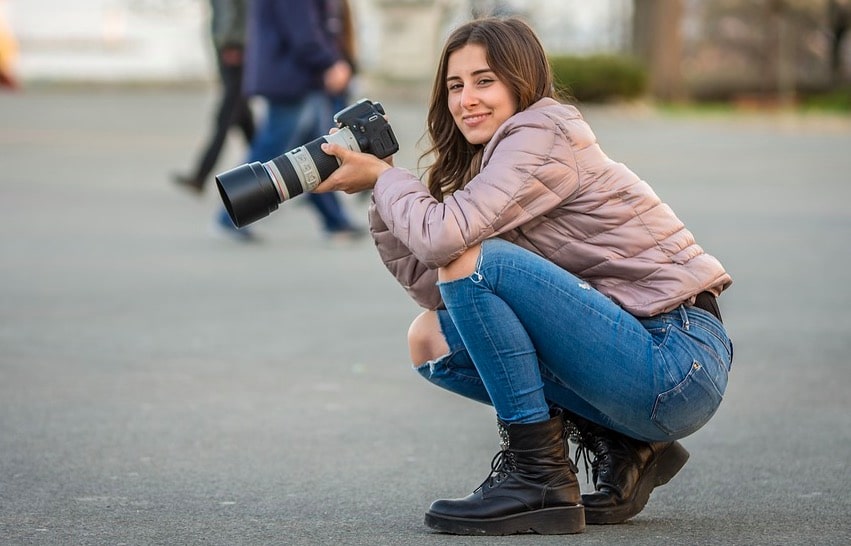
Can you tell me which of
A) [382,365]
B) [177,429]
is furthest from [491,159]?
[382,365]

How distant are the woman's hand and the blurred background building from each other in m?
19.1

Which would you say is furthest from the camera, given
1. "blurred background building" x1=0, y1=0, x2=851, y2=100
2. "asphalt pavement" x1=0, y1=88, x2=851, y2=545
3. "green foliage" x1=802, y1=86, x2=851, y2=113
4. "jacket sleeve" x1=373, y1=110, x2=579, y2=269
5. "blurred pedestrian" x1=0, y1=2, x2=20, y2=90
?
"green foliage" x1=802, y1=86, x2=851, y2=113

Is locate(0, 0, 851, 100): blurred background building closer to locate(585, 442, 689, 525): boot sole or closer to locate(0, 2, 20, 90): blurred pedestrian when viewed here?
locate(0, 2, 20, 90): blurred pedestrian

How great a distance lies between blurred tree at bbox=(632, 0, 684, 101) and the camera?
29.1 metres

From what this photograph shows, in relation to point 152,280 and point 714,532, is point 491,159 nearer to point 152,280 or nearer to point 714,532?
point 714,532

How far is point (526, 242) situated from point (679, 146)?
14.2 meters

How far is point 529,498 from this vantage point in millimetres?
3305

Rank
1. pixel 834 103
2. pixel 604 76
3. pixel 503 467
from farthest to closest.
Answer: pixel 834 103
pixel 604 76
pixel 503 467

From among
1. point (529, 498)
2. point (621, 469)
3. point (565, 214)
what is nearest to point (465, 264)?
point (565, 214)

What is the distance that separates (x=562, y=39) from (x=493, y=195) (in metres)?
33.9

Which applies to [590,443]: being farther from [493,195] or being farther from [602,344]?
[493,195]

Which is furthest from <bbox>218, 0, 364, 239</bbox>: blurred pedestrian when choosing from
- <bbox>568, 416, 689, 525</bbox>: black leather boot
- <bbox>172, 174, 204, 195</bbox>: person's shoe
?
<bbox>568, 416, 689, 525</bbox>: black leather boot

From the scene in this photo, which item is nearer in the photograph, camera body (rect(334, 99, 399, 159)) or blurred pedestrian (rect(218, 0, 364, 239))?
camera body (rect(334, 99, 399, 159))

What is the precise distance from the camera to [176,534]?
3334 millimetres
